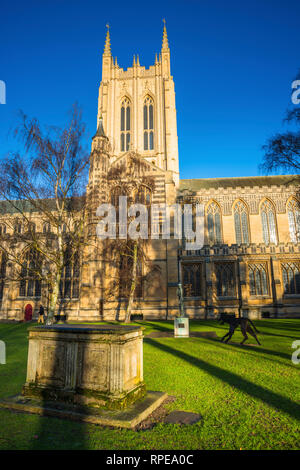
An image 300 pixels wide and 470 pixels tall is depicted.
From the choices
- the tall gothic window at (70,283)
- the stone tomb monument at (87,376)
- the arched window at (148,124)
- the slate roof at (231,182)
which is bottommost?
the stone tomb monument at (87,376)

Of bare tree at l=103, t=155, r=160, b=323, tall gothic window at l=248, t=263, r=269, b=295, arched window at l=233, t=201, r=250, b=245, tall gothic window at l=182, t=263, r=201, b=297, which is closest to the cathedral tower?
arched window at l=233, t=201, r=250, b=245

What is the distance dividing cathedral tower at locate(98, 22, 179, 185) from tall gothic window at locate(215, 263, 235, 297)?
17.5 m

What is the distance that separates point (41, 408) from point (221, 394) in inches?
136

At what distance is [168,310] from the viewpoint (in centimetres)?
2377

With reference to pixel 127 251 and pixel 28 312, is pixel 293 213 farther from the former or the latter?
pixel 28 312

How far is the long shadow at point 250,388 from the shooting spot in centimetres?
484

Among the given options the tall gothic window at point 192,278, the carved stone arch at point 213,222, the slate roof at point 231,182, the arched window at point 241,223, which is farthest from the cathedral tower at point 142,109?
the tall gothic window at point 192,278

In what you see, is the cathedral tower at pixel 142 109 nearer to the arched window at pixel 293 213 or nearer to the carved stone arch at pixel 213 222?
the carved stone arch at pixel 213 222

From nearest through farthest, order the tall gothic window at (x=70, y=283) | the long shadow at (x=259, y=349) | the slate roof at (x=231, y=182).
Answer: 1. the long shadow at (x=259, y=349)
2. the tall gothic window at (x=70, y=283)
3. the slate roof at (x=231, y=182)

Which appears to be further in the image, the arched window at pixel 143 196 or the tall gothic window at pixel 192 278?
the tall gothic window at pixel 192 278

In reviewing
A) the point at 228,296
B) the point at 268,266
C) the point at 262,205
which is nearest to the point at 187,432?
the point at 228,296

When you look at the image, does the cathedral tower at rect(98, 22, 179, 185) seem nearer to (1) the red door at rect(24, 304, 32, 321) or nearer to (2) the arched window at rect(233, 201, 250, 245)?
(2) the arched window at rect(233, 201, 250, 245)

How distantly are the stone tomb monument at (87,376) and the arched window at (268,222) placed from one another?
28.2m
